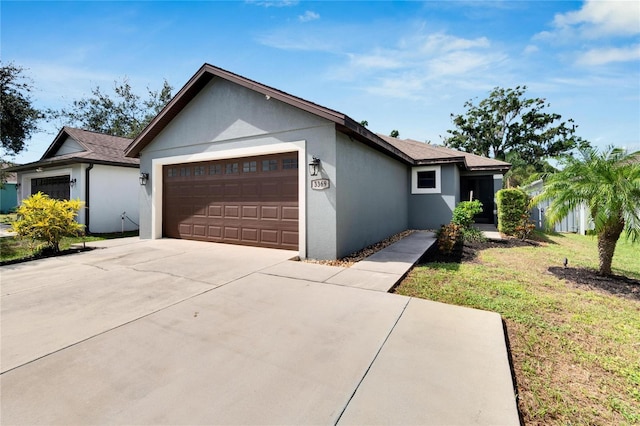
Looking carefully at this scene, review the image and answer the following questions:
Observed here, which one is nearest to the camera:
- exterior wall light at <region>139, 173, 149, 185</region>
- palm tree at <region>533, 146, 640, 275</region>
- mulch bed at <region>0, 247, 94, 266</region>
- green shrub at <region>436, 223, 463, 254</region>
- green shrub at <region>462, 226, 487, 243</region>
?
palm tree at <region>533, 146, 640, 275</region>

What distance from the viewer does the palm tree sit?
5082 mm

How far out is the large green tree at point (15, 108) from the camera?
1581 cm

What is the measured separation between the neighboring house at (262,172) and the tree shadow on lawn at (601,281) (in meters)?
4.39

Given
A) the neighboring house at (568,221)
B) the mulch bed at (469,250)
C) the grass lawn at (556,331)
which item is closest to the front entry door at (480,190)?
the neighboring house at (568,221)

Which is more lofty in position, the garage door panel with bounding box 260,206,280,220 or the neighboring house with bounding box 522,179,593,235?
the garage door panel with bounding box 260,206,280,220

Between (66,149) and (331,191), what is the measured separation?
1596 centimetres

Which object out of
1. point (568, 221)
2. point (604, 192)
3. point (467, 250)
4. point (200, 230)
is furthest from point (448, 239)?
point (568, 221)

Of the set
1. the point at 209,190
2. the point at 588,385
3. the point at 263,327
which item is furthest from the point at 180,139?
the point at 588,385

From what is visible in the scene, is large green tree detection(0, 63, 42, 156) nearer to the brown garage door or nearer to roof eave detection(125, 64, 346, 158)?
roof eave detection(125, 64, 346, 158)

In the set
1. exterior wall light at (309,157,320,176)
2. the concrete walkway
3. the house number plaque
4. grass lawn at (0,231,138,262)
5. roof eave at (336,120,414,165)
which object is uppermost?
roof eave at (336,120,414,165)

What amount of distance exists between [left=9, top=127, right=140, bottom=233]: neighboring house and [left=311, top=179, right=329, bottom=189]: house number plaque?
1009cm

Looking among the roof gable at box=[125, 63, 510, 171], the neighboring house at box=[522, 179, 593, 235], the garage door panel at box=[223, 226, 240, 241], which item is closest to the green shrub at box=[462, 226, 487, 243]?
the roof gable at box=[125, 63, 510, 171]

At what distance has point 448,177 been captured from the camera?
11.8 m

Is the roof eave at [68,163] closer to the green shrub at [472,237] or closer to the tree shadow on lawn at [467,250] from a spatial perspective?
the tree shadow on lawn at [467,250]
